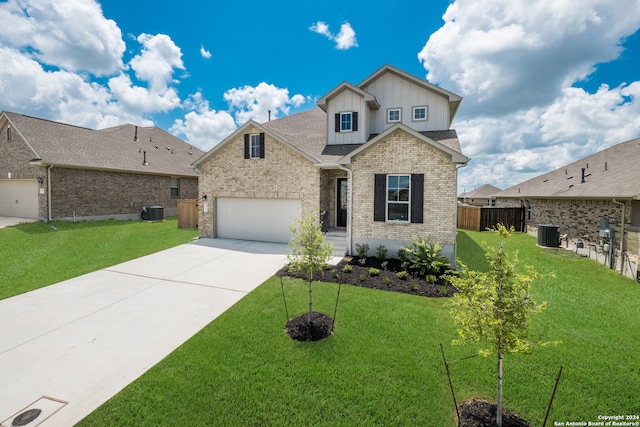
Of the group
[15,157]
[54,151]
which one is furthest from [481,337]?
[15,157]

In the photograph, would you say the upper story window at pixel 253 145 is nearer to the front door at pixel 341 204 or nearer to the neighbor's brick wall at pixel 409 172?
the front door at pixel 341 204

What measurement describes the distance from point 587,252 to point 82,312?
1716cm

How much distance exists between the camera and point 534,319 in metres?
5.57

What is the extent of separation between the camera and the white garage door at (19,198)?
55.6 feet

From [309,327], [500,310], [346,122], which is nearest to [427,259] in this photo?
[309,327]

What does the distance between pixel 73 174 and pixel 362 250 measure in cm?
1817

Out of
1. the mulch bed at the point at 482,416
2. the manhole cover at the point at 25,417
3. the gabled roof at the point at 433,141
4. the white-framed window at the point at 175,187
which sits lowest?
the manhole cover at the point at 25,417

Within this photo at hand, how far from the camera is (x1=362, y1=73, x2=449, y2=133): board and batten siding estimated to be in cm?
1327

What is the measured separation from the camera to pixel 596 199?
11.7m

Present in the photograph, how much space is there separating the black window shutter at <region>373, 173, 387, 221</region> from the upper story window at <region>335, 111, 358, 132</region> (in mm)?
3969

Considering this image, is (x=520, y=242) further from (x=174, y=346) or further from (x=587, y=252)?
(x=174, y=346)

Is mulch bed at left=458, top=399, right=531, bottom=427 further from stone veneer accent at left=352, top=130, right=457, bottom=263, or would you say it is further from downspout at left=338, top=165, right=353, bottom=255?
downspout at left=338, top=165, right=353, bottom=255

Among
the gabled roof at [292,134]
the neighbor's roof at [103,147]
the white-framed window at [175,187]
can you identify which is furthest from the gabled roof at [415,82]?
the white-framed window at [175,187]

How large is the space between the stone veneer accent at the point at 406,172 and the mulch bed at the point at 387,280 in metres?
1.37
